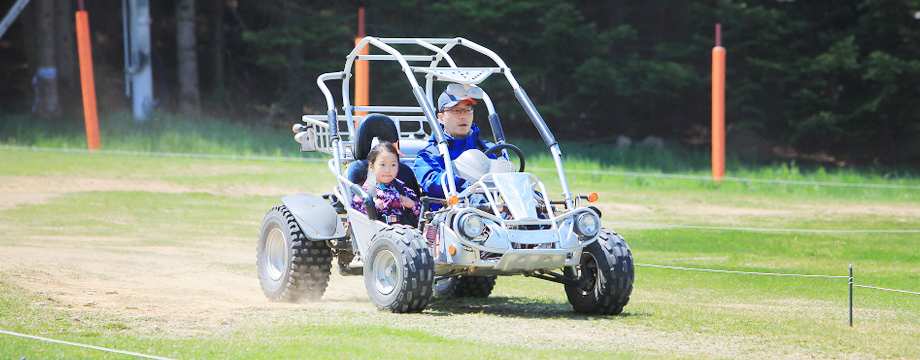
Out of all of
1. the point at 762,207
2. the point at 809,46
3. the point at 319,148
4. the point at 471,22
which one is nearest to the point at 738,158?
the point at 809,46

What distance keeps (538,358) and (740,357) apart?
1191 mm

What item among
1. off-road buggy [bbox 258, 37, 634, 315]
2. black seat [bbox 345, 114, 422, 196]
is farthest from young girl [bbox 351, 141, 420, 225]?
black seat [bbox 345, 114, 422, 196]

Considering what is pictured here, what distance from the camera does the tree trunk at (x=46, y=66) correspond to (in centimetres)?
2669

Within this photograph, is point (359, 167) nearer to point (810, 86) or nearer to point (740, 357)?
point (740, 357)

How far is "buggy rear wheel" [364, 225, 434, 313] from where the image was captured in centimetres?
725

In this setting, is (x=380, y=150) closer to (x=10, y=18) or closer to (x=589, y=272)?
(x=589, y=272)

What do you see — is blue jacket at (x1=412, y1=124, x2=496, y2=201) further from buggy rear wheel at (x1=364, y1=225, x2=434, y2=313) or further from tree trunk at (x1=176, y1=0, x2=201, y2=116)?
tree trunk at (x1=176, y1=0, x2=201, y2=116)

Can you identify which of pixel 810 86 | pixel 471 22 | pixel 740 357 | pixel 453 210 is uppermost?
pixel 471 22

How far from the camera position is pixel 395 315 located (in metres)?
7.39

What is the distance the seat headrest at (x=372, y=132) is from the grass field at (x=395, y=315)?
4.04 feet

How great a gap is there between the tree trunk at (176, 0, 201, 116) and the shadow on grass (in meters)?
19.3

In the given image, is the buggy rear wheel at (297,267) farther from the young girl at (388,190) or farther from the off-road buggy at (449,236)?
the young girl at (388,190)

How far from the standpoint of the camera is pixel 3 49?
1251 inches

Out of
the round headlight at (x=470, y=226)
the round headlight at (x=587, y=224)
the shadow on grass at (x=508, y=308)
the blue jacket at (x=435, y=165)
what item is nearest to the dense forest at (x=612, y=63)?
the shadow on grass at (x=508, y=308)
